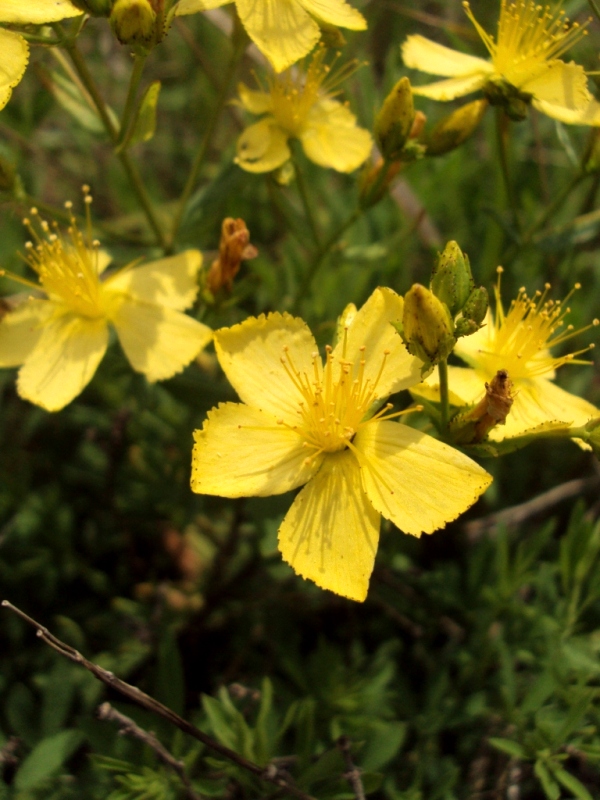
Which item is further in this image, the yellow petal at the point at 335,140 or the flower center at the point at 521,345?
the yellow petal at the point at 335,140

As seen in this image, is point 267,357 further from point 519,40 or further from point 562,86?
point 519,40

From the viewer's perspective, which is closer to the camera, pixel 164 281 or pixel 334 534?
pixel 334 534

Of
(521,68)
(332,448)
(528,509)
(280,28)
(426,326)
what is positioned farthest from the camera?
(528,509)

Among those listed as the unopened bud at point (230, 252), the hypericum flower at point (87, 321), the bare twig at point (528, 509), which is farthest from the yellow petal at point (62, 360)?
the bare twig at point (528, 509)

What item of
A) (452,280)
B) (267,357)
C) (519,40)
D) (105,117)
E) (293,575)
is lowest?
(293,575)

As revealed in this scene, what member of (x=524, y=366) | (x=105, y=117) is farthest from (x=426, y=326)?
(x=105, y=117)

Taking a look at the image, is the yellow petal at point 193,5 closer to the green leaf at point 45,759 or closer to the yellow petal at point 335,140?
the yellow petal at point 335,140

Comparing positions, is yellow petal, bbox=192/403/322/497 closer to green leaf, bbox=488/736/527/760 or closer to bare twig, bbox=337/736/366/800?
bare twig, bbox=337/736/366/800

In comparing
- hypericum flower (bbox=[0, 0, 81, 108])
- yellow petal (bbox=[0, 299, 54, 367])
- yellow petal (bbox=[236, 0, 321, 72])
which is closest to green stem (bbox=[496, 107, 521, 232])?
yellow petal (bbox=[236, 0, 321, 72])
